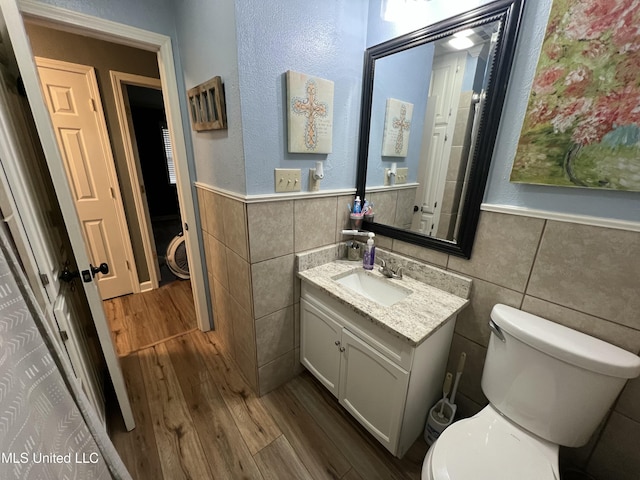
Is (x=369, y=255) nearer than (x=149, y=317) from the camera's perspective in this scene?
Yes

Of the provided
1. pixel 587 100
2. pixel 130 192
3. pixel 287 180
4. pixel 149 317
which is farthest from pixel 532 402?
pixel 130 192

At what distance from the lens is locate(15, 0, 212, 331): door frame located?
895mm

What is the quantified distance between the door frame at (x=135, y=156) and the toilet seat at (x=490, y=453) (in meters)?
2.78

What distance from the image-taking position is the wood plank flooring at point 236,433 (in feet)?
4.02

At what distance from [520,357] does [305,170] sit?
1195 mm

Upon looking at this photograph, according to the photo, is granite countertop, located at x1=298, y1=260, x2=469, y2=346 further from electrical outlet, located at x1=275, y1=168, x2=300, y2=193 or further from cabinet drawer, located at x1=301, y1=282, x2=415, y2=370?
electrical outlet, located at x1=275, y1=168, x2=300, y2=193

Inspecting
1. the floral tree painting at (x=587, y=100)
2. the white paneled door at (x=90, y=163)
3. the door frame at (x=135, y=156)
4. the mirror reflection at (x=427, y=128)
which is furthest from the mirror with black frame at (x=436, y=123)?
the white paneled door at (x=90, y=163)

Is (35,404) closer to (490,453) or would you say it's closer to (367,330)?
(367,330)

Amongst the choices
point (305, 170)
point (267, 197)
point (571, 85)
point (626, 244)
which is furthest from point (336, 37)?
point (626, 244)

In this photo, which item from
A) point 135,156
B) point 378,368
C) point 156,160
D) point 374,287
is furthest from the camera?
point 156,160

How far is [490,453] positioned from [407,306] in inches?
21.5

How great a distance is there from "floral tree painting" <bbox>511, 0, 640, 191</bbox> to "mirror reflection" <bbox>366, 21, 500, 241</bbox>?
21 cm

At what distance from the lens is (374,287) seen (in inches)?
58.2

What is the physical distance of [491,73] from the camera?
101cm
